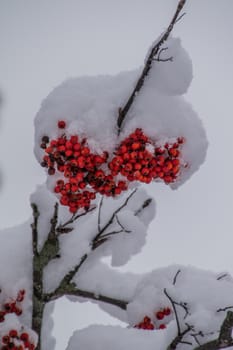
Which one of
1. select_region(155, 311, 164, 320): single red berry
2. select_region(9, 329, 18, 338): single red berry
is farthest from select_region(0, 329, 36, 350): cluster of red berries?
select_region(155, 311, 164, 320): single red berry

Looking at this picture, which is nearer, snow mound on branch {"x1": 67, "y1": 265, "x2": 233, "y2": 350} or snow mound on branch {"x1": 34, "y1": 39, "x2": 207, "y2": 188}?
snow mound on branch {"x1": 67, "y1": 265, "x2": 233, "y2": 350}

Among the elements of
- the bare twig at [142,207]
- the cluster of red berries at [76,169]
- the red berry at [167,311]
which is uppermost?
the cluster of red berries at [76,169]

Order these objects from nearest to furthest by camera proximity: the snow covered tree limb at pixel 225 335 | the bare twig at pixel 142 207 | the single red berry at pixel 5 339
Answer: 1. the snow covered tree limb at pixel 225 335
2. the single red berry at pixel 5 339
3. the bare twig at pixel 142 207

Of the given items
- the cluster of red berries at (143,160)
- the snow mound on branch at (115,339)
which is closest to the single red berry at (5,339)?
the snow mound on branch at (115,339)

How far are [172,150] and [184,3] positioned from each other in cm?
141

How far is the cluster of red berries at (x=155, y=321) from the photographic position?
17.5ft

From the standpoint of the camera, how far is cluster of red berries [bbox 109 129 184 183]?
4254 mm

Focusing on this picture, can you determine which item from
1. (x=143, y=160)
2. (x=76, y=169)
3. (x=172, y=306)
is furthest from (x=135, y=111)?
(x=172, y=306)

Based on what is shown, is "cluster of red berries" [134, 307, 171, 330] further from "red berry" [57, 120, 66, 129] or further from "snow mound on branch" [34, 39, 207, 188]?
"red berry" [57, 120, 66, 129]

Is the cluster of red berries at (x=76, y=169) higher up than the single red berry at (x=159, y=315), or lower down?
higher up

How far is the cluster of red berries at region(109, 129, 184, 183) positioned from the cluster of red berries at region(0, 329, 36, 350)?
2.00m

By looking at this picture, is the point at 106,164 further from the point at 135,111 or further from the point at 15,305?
the point at 15,305

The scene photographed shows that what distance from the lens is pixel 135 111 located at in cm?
464

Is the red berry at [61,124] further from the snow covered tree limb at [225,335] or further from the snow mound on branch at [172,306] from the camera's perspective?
the snow covered tree limb at [225,335]
